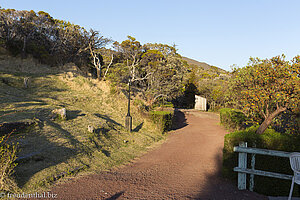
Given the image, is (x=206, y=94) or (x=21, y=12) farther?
(x=206, y=94)

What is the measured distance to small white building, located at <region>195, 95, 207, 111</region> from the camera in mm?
31500

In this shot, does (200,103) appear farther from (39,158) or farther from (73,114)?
(39,158)

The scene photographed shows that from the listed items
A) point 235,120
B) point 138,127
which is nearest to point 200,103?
point 235,120

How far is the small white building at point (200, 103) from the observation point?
31500mm

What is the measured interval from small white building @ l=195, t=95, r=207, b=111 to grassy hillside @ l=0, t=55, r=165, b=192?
15.9 metres

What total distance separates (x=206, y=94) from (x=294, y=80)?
2620 cm

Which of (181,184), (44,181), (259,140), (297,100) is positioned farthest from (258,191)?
(44,181)

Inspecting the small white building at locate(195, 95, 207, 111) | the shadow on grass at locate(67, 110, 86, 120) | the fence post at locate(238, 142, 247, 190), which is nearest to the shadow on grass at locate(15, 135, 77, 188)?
the shadow on grass at locate(67, 110, 86, 120)

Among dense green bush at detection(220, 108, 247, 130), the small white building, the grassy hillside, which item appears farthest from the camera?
the small white building

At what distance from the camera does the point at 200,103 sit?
32.1m

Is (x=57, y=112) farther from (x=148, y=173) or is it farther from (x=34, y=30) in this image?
(x=34, y=30)

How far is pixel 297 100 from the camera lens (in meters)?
6.64

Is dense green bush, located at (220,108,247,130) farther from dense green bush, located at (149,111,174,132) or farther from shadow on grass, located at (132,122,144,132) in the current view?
shadow on grass, located at (132,122,144,132)

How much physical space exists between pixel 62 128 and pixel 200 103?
26101 mm
